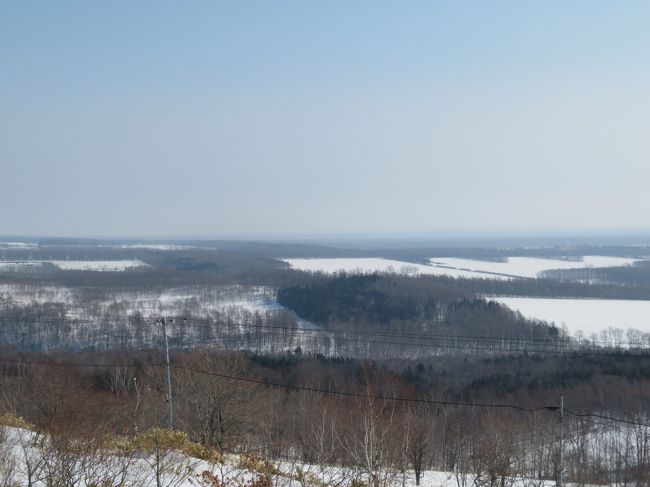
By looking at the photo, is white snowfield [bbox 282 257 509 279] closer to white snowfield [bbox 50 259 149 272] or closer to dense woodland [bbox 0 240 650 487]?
dense woodland [bbox 0 240 650 487]

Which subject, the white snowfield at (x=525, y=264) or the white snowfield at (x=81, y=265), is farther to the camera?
the white snowfield at (x=81, y=265)

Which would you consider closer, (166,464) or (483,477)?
(166,464)

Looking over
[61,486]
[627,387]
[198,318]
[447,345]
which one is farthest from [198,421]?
[198,318]

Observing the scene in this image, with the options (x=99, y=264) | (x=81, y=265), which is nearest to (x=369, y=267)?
(x=99, y=264)

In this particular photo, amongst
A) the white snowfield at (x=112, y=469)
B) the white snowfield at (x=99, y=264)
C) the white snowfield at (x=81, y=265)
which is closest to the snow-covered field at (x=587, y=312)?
the white snowfield at (x=112, y=469)

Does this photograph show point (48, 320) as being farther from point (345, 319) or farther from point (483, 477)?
point (483, 477)

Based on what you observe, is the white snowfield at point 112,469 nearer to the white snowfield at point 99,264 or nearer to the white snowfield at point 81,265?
the white snowfield at point 81,265
